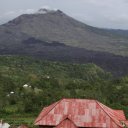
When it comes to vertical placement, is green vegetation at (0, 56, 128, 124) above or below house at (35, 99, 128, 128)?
above

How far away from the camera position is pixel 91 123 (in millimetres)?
31969

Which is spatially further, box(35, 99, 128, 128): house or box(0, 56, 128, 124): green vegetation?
box(0, 56, 128, 124): green vegetation

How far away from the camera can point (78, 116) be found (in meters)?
32.1

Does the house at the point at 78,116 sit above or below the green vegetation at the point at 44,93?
below

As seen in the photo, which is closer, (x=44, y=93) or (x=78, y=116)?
(x=78, y=116)

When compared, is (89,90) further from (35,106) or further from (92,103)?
(92,103)

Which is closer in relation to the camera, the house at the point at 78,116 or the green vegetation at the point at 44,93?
the house at the point at 78,116

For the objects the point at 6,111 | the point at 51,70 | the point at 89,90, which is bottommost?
the point at 6,111

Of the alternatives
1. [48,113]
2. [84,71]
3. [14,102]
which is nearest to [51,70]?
[84,71]

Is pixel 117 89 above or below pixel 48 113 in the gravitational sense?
above

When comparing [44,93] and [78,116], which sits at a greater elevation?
[44,93]

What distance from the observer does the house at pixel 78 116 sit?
31691 millimetres

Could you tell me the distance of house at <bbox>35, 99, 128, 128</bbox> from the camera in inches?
1248

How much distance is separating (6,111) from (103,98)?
16.0m
